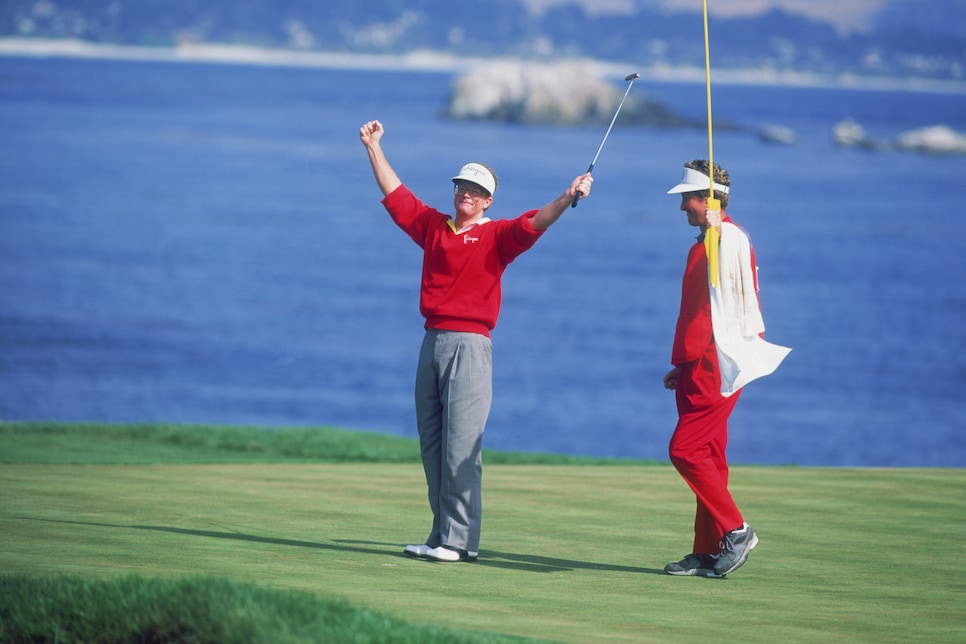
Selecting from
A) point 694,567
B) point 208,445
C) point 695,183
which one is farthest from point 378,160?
point 208,445

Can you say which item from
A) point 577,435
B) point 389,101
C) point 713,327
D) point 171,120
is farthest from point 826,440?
point 389,101

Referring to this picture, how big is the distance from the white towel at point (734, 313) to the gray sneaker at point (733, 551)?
0.71 metres

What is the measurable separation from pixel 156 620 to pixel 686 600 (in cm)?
243

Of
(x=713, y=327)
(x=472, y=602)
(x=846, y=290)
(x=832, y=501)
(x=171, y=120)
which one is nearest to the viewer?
(x=472, y=602)

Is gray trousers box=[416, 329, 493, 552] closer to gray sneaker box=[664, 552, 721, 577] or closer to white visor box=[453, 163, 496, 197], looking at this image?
white visor box=[453, 163, 496, 197]

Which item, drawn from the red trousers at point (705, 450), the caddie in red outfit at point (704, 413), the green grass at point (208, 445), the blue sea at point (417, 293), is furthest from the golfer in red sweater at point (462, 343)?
the blue sea at point (417, 293)

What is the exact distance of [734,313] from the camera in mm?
7934

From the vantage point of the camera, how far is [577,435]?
39.2 meters

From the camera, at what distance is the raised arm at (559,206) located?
779 cm

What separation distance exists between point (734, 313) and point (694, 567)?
128cm

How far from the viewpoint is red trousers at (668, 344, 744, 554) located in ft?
26.2

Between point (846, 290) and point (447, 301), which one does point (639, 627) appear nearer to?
point (447, 301)

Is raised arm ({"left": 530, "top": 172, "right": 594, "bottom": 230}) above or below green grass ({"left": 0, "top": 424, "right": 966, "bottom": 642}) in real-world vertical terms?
above

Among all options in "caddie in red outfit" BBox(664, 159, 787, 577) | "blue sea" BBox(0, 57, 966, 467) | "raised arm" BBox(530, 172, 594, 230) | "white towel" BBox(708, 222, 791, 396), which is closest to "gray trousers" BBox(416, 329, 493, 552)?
"raised arm" BBox(530, 172, 594, 230)
